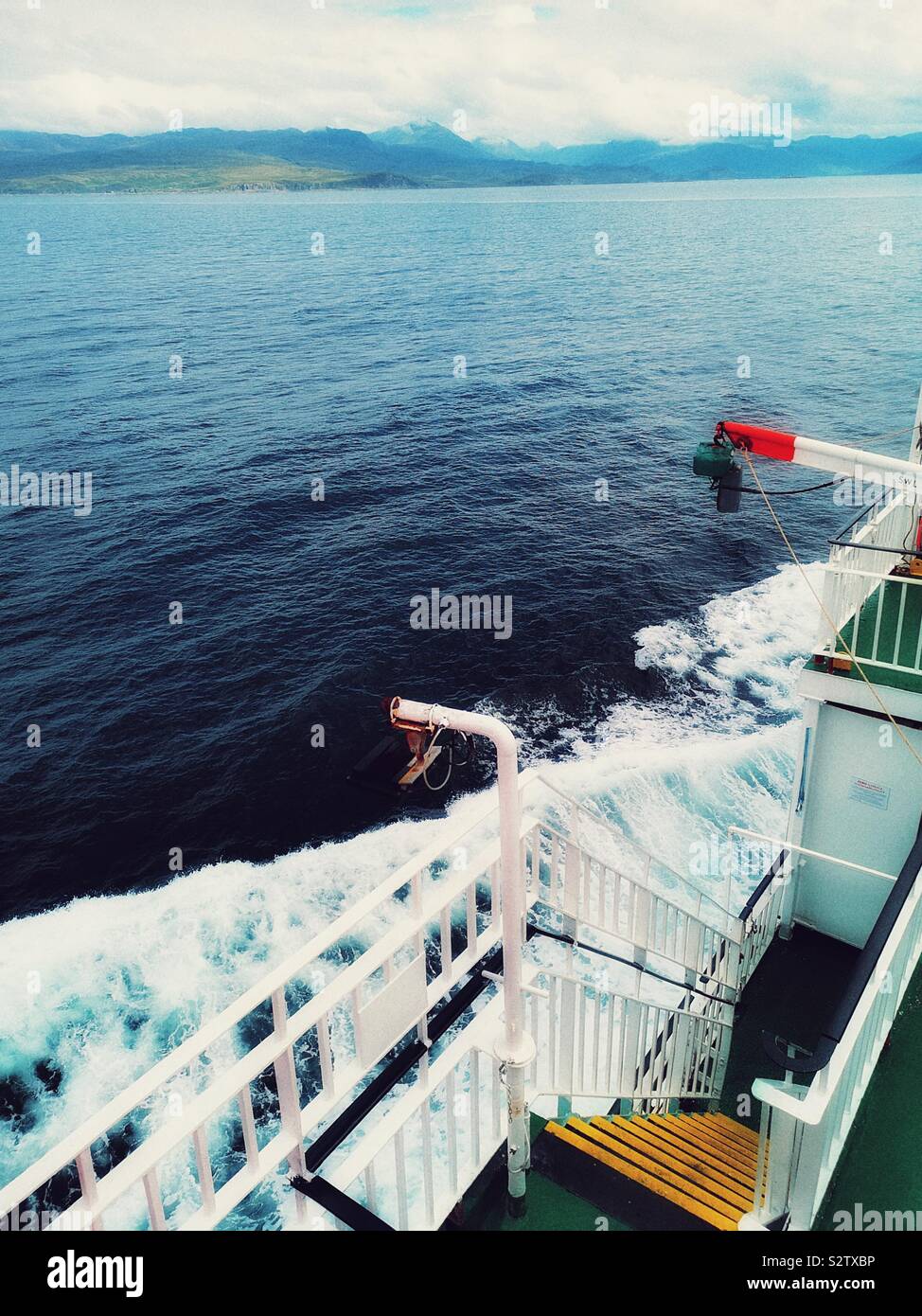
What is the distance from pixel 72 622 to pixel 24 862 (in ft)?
30.3

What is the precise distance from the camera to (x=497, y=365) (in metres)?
51.6

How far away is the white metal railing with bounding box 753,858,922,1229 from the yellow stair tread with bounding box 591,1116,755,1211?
1.14 metres

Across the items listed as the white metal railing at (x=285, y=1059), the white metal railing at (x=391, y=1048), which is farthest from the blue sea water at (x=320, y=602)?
the white metal railing at (x=285, y=1059)

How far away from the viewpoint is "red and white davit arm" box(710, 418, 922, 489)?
30.1ft

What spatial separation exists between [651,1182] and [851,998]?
2114 millimetres

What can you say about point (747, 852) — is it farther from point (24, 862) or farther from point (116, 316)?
point (116, 316)
